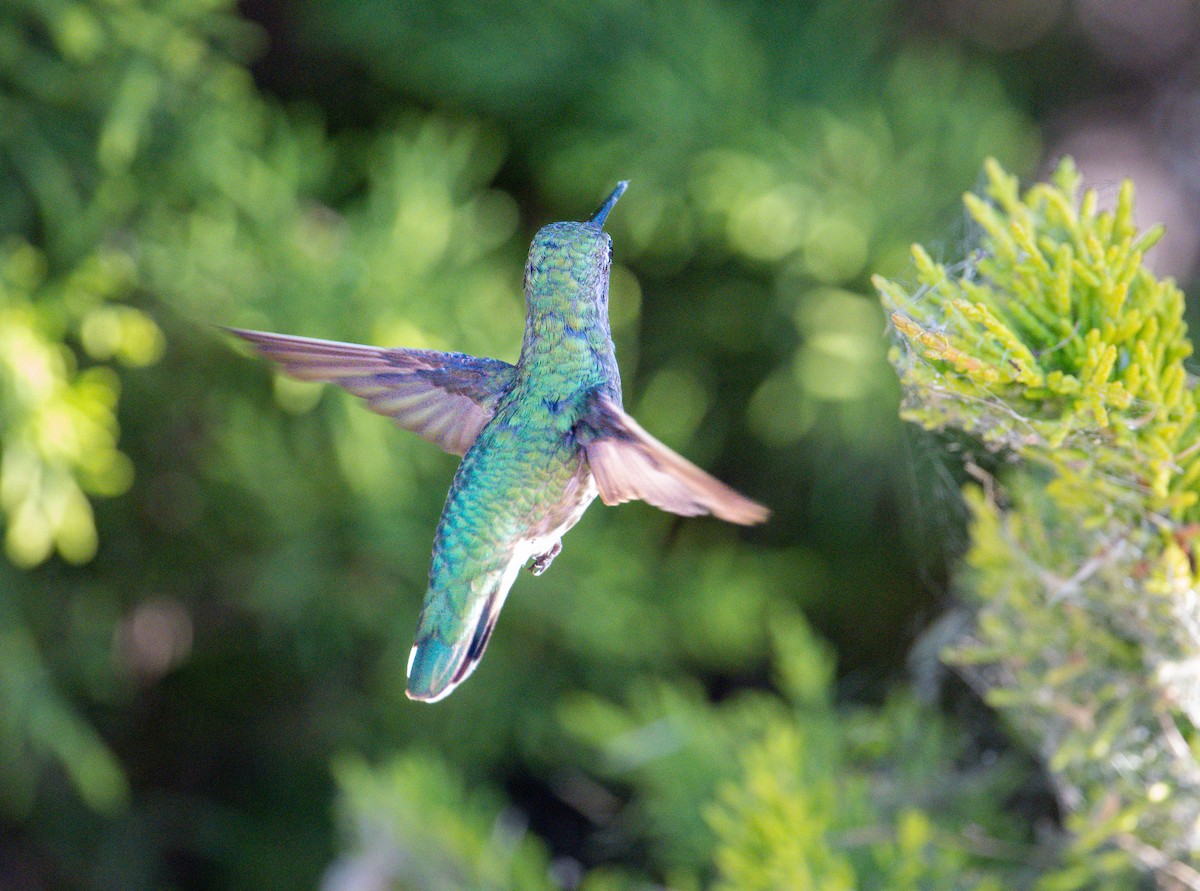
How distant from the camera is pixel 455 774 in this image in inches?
75.1

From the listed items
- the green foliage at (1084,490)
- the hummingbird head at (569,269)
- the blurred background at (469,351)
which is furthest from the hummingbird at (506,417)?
the blurred background at (469,351)

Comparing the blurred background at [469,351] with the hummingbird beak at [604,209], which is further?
the blurred background at [469,351]

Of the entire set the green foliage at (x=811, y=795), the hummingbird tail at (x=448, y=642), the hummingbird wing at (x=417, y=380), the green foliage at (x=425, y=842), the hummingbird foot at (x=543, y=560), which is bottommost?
the green foliage at (x=425, y=842)

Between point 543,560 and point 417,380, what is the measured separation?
7.7 inches

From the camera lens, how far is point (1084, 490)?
0.74 metres

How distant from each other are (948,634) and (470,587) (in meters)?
0.57

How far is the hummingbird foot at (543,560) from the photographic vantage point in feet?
2.97

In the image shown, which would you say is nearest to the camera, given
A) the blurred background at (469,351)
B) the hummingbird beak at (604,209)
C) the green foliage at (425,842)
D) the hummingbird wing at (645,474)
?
the hummingbird wing at (645,474)

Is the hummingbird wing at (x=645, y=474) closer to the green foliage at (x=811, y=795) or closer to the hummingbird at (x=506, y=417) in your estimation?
the hummingbird at (x=506, y=417)

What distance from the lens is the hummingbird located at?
2.89 ft

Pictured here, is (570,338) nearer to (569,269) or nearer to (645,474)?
(569,269)

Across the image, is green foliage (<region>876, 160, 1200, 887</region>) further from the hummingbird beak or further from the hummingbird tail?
the hummingbird tail

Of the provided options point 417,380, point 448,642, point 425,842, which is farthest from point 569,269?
point 425,842

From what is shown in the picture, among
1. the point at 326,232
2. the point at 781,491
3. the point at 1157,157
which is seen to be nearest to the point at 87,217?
the point at 326,232
